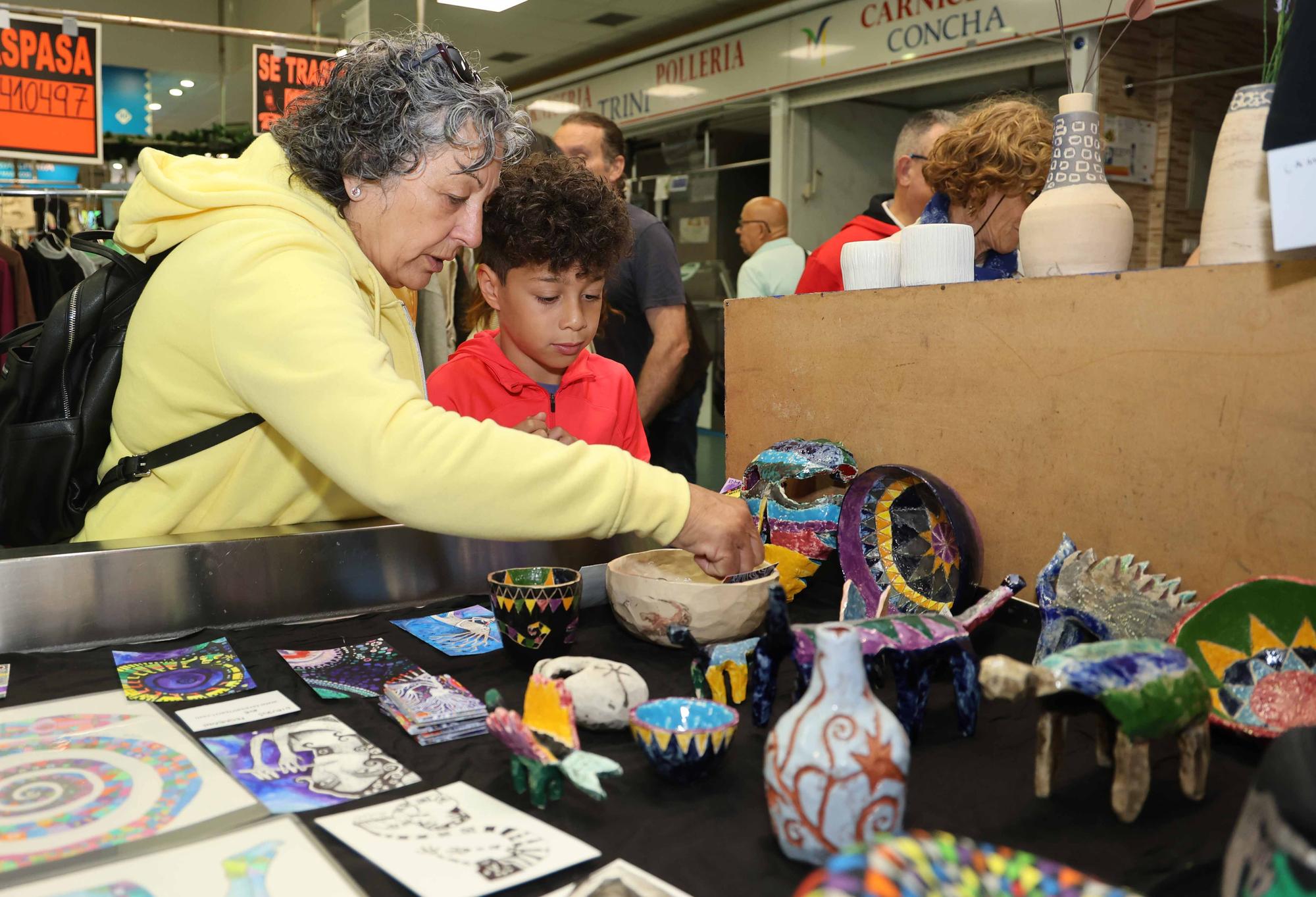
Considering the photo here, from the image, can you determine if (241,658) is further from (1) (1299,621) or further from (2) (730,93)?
(2) (730,93)

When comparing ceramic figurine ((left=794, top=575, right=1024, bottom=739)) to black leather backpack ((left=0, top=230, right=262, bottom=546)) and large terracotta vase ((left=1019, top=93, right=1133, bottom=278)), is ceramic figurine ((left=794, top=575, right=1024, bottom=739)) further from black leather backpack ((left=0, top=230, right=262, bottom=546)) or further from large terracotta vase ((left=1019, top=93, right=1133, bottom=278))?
black leather backpack ((left=0, top=230, right=262, bottom=546))

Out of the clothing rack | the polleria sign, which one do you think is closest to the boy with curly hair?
the polleria sign

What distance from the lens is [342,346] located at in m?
1.06

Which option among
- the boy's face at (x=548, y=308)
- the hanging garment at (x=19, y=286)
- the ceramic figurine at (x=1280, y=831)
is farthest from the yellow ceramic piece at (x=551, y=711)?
the hanging garment at (x=19, y=286)

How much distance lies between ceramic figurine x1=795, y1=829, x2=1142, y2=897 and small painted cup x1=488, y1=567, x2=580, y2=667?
0.61 metres

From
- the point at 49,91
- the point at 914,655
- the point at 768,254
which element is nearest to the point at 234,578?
the point at 914,655

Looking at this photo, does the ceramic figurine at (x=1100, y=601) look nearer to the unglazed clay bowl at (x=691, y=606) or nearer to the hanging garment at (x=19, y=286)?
the unglazed clay bowl at (x=691, y=606)

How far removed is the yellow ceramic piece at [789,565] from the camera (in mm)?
1318

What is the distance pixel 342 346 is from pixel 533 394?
3.34 ft

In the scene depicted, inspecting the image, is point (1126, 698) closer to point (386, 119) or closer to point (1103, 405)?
point (1103, 405)

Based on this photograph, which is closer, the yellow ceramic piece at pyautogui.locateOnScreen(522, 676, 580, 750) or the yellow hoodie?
the yellow ceramic piece at pyautogui.locateOnScreen(522, 676, 580, 750)

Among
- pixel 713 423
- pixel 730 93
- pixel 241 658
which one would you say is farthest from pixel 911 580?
pixel 713 423

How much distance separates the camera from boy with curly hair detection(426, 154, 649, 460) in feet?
6.13

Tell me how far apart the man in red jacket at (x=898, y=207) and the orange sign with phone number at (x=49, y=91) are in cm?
321
